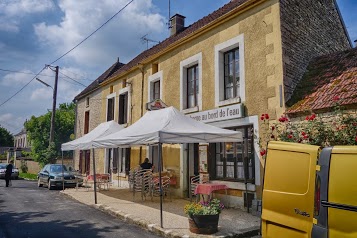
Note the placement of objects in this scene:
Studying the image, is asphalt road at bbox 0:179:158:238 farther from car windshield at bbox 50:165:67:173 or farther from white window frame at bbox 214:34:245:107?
car windshield at bbox 50:165:67:173

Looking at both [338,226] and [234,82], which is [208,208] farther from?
[234,82]

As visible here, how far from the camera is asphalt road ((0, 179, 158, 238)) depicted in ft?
20.3

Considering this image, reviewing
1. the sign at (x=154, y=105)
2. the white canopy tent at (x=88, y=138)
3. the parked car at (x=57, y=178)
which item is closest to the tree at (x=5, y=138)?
the parked car at (x=57, y=178)

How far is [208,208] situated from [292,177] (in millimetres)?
2839

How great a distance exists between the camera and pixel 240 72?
8.87 metres

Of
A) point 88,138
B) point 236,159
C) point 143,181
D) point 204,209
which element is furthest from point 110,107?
point 204,209

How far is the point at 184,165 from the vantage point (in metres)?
10.6

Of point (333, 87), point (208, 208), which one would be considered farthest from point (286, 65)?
point (208, 208)

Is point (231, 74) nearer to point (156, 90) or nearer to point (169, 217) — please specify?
point (156, 90)

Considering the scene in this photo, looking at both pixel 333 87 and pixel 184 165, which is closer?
pixel 333 87

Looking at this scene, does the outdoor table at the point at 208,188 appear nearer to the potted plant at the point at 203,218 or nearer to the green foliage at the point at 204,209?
the green foliage at the point at 204,209

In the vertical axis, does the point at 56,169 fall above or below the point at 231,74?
below

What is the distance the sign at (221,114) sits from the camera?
8645 mm

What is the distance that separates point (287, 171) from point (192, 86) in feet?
25.0
